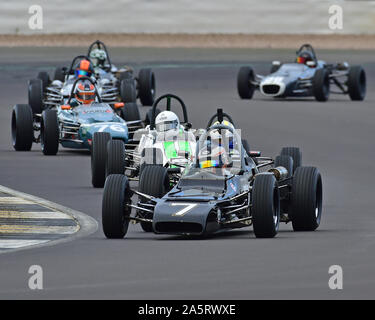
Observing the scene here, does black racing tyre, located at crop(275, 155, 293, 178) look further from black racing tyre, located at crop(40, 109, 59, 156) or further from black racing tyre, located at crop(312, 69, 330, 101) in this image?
black racing tyre, located at crop(312, 69, 330, 101)

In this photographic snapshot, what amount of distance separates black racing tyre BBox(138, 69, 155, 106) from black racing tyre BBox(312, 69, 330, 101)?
4659 millimetres

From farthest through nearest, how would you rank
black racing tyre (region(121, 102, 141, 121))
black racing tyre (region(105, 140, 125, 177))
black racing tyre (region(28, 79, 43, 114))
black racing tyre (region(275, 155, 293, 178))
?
1. black racing tyre (region(28, 79, 43, 114))
2. black racing tyre (region(121, 102, 141, 121))
3. black racing tyre (region(105, 140, 125, 177))
4. black racing tyre (region(275, 155, 293, 178))

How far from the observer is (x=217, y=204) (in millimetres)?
17125

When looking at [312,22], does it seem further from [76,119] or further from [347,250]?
[347,250]

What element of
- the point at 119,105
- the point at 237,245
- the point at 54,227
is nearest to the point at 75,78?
the point at 119,105

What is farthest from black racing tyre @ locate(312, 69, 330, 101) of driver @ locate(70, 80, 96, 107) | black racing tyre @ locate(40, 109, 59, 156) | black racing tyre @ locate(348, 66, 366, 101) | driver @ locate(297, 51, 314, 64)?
black racing tyre @ locate(40, 109, 59, 156)

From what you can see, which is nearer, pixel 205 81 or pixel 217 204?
pixel 217 204

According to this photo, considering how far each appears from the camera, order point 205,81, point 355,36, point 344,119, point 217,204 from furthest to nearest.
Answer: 1. point 355,36
2. point 205,81
3. point 344,119
4. point 217,204

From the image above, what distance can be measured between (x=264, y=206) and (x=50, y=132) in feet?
39.7

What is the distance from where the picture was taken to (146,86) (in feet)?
134

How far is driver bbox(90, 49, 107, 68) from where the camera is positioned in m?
39.4
